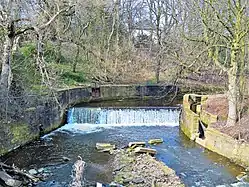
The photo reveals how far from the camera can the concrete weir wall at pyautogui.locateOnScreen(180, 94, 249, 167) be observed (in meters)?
12.9

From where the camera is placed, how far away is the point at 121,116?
19.4 meters

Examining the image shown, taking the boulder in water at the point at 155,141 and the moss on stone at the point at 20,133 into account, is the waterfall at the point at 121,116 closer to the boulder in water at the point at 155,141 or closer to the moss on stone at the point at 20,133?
the boulder in water at the point at 155,141

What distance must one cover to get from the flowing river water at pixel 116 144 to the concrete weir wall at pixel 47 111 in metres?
0.42

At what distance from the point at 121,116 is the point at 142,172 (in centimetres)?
785

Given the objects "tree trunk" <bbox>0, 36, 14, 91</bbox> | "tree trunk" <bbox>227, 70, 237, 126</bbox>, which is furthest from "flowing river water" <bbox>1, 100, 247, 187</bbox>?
"tree trunk" <bbox>0, 36, 14, 91</bbox>

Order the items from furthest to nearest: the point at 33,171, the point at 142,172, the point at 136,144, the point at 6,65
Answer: the point at 136,144 → the point at 6,65 → the point at 33,171 → the point at 142,172

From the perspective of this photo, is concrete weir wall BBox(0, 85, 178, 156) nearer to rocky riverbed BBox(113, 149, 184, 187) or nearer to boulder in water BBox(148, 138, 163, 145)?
rocky riverbed BBox(113, 149, 184, 187)

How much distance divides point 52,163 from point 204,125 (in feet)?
23.4

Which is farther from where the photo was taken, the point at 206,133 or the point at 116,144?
the point at 116,144

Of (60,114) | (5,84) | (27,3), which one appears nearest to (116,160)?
(5,84)

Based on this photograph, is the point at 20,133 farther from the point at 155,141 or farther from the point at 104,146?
the point at 155,141

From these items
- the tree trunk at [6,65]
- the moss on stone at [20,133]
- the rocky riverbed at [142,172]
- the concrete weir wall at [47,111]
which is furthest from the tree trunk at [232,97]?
the tree trunk at [6,65]

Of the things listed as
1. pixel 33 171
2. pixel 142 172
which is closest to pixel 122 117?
pixel 142 172

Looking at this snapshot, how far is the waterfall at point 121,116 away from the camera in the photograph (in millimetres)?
19219
